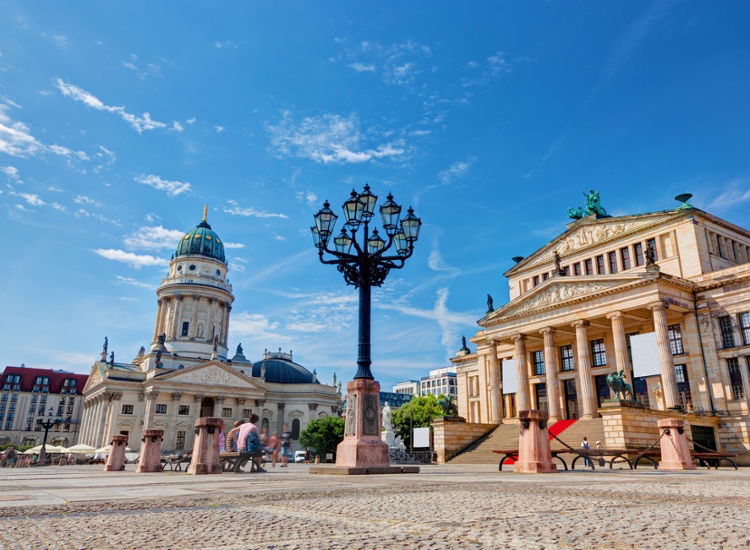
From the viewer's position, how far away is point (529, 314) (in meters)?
41.6

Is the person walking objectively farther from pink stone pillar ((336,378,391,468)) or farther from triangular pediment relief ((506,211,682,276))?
triangular pediment relief ((506,211,682,276))

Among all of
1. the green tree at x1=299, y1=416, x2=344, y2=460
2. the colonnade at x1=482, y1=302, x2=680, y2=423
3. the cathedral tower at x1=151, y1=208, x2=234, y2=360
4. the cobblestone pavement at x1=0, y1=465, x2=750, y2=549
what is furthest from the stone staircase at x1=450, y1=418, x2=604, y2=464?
the cathedral tower at x1=151, y1=208, x2=234, y2=360

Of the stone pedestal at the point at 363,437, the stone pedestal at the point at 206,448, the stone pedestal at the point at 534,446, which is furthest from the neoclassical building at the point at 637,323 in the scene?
the stone pedestal at the point at 206,448

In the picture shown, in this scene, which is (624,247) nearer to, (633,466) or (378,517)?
(633,466)

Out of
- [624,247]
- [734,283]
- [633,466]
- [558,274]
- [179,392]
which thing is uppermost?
[624,247]

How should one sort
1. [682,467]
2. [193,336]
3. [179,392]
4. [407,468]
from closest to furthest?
[407,468] < [682,467] < [179,392] < [193,336]

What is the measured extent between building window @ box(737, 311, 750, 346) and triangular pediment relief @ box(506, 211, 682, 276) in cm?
913

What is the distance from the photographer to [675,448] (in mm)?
18578

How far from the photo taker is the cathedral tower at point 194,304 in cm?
8438

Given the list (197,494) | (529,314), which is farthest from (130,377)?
(197,494)

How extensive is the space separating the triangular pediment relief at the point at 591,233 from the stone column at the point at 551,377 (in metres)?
9.98

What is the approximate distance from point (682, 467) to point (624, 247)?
27723mm

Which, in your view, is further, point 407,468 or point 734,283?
point 734,283

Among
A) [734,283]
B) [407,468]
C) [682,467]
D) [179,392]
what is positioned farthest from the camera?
[179,392]
